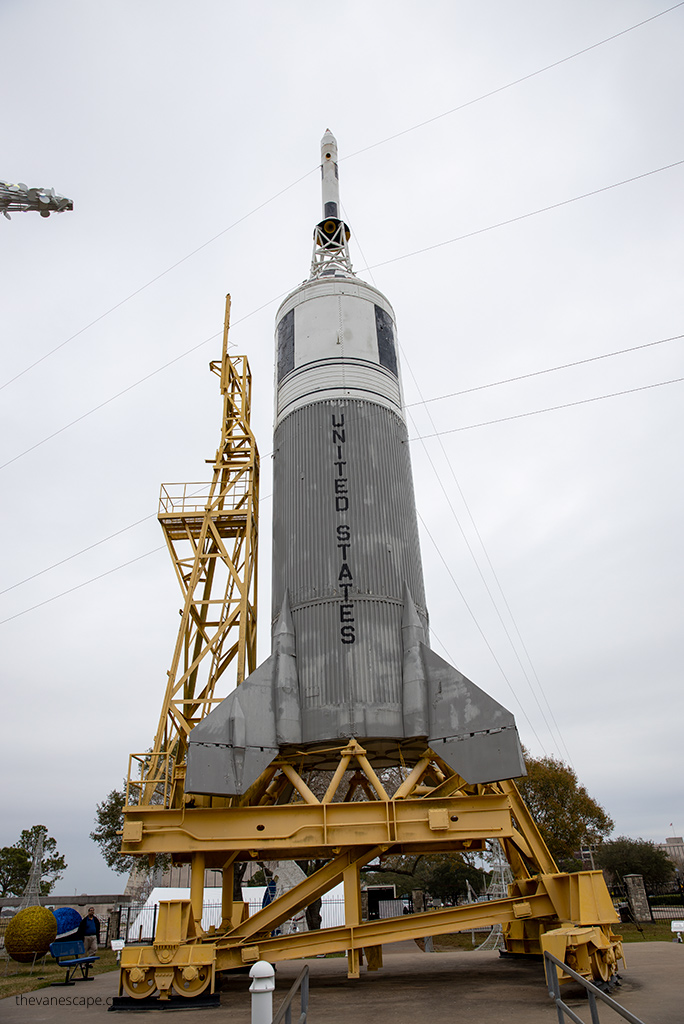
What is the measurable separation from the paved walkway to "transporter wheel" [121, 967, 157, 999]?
0.39 metres

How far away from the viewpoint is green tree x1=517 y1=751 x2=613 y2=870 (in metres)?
38.1

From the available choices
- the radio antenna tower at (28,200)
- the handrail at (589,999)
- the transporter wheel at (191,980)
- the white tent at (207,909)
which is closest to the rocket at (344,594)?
the transporter wheel at (191,980)

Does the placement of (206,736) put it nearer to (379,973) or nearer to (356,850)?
(356,850)

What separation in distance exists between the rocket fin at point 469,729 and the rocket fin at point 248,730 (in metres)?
2.53

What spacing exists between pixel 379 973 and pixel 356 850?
4.02 m

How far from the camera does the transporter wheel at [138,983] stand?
35.8ft

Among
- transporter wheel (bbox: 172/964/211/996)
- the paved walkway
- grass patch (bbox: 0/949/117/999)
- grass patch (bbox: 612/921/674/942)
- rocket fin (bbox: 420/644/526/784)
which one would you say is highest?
rocket fin (bbox: 420/644/526/784)

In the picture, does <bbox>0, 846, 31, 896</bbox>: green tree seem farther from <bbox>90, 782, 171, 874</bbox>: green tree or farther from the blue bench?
the blue bench

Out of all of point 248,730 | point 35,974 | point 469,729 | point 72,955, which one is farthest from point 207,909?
point 469,729

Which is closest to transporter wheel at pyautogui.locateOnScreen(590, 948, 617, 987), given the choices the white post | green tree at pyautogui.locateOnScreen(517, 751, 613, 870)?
the white post

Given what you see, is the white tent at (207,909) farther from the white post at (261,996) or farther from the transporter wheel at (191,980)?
the white post at (261,996)

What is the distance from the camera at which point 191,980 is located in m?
11.0

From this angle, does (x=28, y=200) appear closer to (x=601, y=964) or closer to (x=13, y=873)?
(x=601, y=964)

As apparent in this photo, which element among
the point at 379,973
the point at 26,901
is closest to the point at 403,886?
the point at 26,901
